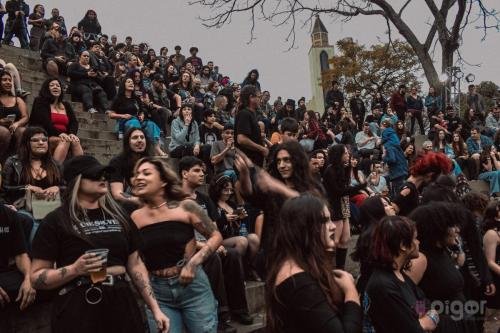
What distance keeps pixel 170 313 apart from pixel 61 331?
0.86 m

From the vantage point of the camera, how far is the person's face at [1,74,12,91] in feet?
22.4

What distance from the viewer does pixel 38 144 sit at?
16.7ft

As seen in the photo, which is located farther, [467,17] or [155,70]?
[467,17]

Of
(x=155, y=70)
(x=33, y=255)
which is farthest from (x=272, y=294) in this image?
(x=155, y=70)

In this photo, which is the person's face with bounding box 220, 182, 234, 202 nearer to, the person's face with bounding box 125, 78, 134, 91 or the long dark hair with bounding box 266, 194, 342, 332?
the long dark hair with bounding box 266, 194, 342, 332

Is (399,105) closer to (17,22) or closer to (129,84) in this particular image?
(129,84)

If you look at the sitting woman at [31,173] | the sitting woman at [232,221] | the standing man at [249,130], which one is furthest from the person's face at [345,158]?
the sitting woman at [31,173]

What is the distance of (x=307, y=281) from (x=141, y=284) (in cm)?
138

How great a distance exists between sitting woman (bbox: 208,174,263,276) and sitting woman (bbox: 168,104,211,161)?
2.55m

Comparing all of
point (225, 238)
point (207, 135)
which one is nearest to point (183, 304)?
point (225, 238)

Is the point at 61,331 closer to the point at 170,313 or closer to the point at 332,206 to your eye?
the point at 170,313

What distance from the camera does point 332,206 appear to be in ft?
20.5

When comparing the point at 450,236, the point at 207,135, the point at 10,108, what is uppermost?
the point at 10,108

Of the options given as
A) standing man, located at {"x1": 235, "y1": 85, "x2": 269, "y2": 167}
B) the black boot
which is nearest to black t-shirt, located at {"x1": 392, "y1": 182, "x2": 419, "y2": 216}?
the black boot
